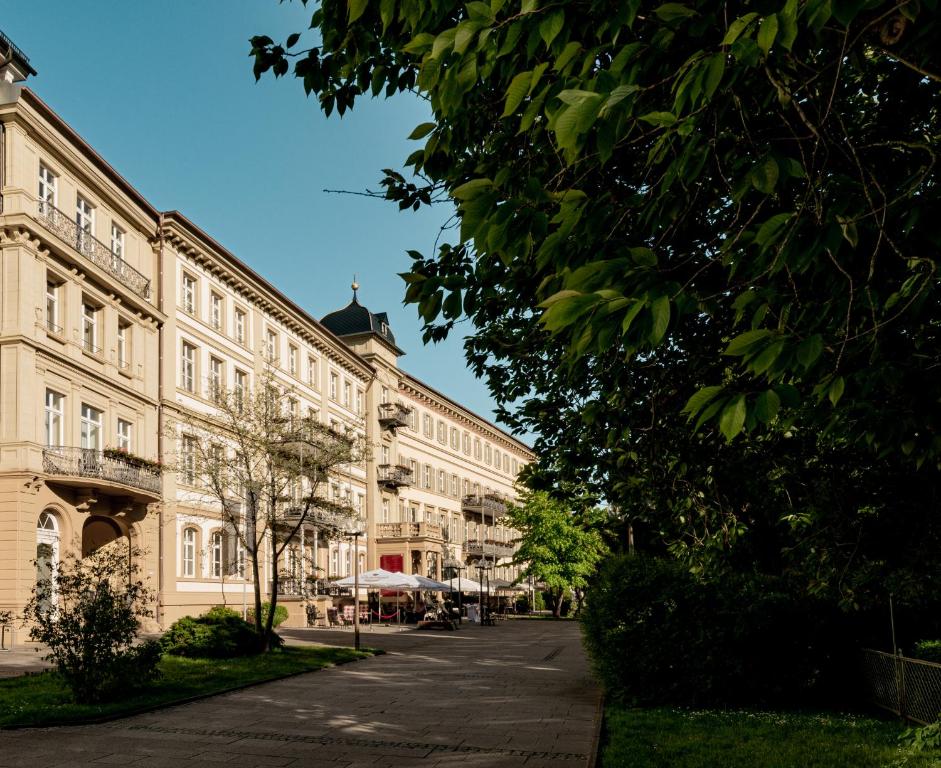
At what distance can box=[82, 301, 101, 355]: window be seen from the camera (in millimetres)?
29609

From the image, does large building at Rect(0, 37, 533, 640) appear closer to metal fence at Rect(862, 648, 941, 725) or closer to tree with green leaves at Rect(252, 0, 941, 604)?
tree with green leaves at Rect(252, 0, 941, 604)

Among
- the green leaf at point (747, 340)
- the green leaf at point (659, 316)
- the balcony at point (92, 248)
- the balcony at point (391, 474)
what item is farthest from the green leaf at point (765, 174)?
the balcony at point (391, 474)

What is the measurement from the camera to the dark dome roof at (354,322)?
56375mm

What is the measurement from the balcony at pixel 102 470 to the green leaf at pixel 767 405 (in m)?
26.3

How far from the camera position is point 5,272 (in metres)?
26.0

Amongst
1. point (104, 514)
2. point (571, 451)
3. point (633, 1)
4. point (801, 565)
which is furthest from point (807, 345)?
point (104, 514)

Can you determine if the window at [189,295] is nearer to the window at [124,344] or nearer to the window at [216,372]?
the window at [216,372]

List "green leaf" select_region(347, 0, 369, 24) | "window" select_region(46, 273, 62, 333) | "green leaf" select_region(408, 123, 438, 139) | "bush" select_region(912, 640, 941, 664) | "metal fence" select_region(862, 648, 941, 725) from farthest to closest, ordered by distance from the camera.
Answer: "window" select_region(46, 273, 62, 333)
"bush" select_region(912, 640, 941, 664)
"metal fence" select_region(862, 648, 941, 725)
"green leaf" select_region(408, 123, 438, 139)
"green leaf" select_region(347, 0, 369, 24)

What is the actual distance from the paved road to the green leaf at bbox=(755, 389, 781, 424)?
741 cm

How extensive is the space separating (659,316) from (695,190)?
275cm

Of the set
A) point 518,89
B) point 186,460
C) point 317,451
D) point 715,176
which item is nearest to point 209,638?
point 317,451

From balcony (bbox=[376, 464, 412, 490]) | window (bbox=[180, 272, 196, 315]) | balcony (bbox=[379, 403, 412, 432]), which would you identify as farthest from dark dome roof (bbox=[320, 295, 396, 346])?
window (bbox=[180, 272, 196, 315])

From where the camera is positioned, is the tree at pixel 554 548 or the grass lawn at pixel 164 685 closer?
the grass lawn at pixel 164 685

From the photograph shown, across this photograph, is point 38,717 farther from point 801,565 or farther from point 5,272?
point 5,272
